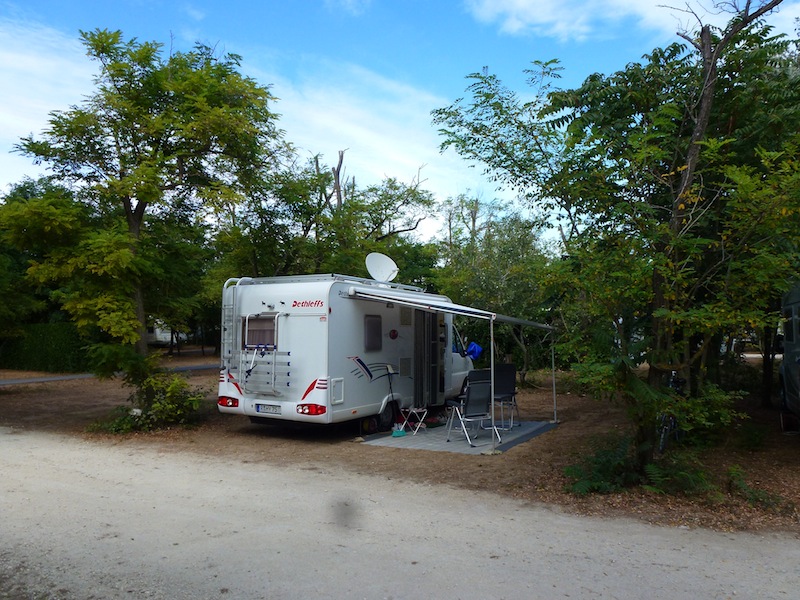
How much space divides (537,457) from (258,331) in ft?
15.0

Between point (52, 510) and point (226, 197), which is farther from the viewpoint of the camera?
point (226, 197)

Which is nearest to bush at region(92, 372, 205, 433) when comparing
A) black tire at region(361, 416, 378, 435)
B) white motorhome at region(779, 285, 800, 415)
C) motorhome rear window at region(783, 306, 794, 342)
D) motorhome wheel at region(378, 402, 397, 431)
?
black tire at region(361, 416, 378, 435)

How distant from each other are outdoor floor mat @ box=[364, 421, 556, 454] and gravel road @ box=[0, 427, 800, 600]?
7.26 ft

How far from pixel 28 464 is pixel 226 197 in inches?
190

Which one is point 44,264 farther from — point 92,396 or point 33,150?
point 92,396

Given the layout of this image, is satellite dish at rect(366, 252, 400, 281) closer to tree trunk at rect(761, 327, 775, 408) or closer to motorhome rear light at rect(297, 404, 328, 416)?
motorhome rear light at rect(297, 404, 328, 416)

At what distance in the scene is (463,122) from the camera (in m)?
8.50

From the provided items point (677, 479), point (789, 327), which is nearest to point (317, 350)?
point (677, 479)

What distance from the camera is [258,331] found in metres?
10.1

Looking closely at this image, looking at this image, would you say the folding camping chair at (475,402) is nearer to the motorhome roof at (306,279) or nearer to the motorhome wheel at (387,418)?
the motorhome wheel at (387,418)

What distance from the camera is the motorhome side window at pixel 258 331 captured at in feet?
32.8

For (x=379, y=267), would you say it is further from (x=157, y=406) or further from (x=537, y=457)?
(x=537, y=457)

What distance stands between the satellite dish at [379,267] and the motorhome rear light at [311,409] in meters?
3.13

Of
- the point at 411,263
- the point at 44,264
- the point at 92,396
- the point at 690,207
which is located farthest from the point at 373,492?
the point at 411,263
